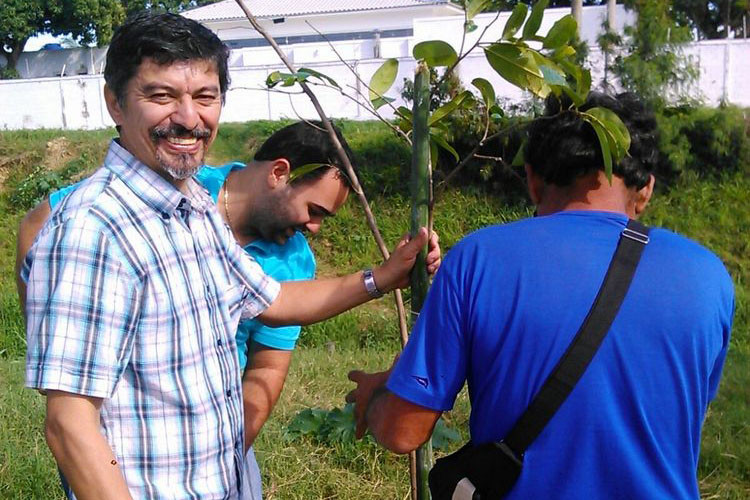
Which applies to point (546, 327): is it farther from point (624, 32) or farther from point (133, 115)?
point (624, 32)

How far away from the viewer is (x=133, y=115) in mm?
1438

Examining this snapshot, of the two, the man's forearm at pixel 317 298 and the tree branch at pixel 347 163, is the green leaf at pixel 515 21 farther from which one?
the man's forearm at pixel 317 298

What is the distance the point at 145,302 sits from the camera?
1.36 metres

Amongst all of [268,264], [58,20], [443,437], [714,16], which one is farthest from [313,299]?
[58,20]

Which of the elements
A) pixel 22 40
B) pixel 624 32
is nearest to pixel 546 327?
pixel 624 32

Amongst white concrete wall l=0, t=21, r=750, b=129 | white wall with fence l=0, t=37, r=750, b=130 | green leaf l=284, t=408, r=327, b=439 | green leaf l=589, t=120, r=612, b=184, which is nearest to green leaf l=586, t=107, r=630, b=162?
green leaf l=589, t=120, r=612, b=184

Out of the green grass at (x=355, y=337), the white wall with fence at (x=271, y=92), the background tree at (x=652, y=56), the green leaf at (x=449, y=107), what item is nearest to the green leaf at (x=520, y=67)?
the green leaf at (x=449, y=107)

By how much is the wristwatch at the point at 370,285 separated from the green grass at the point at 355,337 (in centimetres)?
160

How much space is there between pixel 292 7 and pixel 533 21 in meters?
28.8

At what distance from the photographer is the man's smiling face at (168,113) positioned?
4.66ft

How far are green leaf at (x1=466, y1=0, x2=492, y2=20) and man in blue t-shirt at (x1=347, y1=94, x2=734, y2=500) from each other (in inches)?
18.6

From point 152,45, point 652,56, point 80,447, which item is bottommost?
point 80,447

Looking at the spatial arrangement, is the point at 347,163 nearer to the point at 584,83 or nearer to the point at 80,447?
the point at 584,83

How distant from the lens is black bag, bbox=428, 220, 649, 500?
4.13 feet
